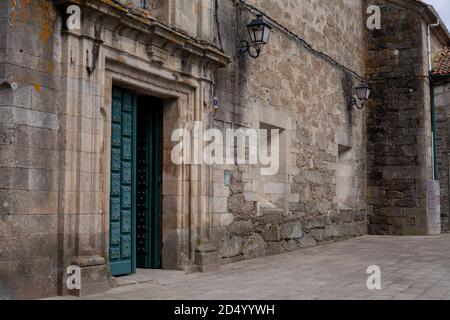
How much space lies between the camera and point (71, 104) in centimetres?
527

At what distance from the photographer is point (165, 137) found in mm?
7148

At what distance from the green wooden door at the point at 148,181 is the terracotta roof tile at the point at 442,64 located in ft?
30.2

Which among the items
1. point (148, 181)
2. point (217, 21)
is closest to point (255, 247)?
point (148, 181)

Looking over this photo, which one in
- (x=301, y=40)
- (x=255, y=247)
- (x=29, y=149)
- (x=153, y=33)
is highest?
(x=301, y=40)

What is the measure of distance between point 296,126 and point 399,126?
453cm

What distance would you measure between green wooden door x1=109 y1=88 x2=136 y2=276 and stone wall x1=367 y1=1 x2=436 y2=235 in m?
8.54

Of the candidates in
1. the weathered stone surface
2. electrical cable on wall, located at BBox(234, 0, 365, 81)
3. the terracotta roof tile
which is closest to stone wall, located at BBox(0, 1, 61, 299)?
the weathered stone surface

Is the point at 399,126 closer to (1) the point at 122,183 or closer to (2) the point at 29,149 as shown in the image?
(1) the point at 122,183

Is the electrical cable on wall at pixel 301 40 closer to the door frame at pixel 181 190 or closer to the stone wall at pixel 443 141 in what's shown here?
the door frame at pixel 181 190

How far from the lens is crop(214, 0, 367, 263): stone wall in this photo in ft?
26.8

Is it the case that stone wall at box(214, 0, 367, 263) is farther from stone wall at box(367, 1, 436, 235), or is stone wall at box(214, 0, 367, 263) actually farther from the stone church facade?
stone wall at box(367, 1, 436, 235)

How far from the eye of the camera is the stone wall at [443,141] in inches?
565

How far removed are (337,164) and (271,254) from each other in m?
3.78
